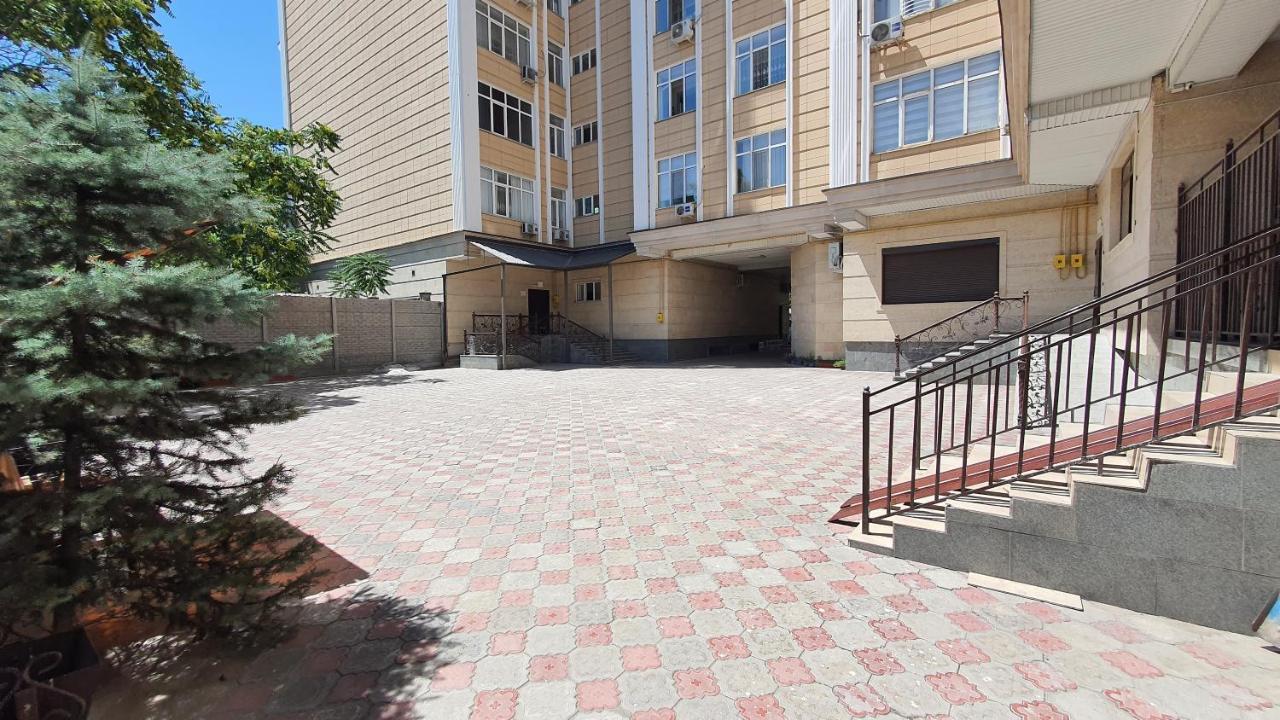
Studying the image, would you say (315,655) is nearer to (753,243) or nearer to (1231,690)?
(1231,690)

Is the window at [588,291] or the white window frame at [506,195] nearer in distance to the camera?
the white window frame at [506,195]

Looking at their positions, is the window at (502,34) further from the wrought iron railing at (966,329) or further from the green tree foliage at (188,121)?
the wrought iron railing at (966,329)

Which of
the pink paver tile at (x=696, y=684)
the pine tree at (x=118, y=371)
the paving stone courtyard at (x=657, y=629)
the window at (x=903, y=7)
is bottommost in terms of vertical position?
the pink paver tile at (x=696, y=684)

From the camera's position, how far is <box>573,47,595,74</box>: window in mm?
20812

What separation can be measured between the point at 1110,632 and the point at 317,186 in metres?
18.9

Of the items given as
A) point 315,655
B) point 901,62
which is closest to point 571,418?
point 315,655

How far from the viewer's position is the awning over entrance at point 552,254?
691 inches

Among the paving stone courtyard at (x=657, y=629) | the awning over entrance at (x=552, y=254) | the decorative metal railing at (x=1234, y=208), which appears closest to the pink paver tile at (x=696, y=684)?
the paving stone courtyard at (x=657, y=629)

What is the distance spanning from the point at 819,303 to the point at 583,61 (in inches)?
558

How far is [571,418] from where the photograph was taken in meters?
8.43

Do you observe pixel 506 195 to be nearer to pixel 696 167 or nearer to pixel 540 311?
pixel 540 311

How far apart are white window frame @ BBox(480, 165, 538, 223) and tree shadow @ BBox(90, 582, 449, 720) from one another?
Answer: 55.8ft

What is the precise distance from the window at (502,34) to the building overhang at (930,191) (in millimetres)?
13486

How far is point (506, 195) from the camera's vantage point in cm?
1908
